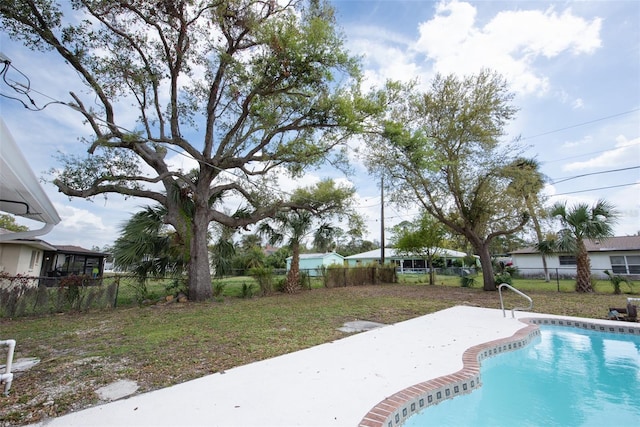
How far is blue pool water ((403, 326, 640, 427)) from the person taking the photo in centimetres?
345

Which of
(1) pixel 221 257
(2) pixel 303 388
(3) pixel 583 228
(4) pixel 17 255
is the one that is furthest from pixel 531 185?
(4) pixel 17 255

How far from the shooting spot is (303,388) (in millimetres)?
3150

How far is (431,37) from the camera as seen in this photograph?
9.62 m

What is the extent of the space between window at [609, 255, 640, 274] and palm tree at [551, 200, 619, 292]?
34.4ft

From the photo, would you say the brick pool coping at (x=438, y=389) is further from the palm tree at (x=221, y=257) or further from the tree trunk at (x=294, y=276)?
the palm tree at (x=221, y=257)

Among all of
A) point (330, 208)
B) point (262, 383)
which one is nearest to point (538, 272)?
point (330, 208)

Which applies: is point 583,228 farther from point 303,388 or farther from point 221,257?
point 221,257

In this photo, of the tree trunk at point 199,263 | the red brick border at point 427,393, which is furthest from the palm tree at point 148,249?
the red brick border at point 427,393

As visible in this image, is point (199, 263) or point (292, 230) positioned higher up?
point (292, 230)

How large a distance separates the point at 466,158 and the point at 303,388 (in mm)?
13105

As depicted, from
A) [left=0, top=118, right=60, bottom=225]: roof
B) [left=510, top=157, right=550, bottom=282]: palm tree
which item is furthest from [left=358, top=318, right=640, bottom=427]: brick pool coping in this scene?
[left=510, top=157, right=550, bottom=282]: palm tree

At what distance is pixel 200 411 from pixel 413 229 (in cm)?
1698

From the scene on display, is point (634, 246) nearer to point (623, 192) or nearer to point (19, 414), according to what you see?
point (623, 192)

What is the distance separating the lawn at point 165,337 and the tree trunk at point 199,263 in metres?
0.63
